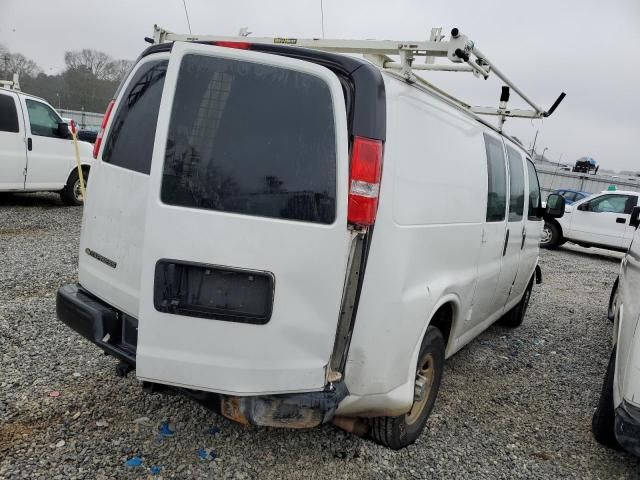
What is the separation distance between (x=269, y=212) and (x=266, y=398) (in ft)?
2.66

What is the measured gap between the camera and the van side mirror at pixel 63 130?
8.48 metres

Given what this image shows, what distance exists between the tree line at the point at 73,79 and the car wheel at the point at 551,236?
54.9ft

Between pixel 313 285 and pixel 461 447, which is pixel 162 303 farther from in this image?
pixel 461 447

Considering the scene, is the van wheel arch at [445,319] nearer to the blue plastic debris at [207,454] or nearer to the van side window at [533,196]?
the blue plastic debris at [207,454]

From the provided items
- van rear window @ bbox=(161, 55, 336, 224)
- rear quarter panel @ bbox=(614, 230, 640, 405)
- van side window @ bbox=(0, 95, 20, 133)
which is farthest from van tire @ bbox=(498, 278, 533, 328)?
van side window @ bbox=(0, 95, 20, 133)

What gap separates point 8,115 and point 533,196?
8.01 meters

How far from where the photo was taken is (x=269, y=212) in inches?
79.4

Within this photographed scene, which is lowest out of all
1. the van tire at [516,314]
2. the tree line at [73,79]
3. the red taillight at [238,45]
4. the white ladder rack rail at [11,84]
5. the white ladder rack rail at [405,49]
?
the van tire at [516,314]

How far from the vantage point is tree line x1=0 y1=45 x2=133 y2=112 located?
71.5 feet

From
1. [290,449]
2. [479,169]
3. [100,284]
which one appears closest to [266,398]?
[290,449]

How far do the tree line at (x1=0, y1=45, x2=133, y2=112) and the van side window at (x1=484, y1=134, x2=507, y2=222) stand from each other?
18840mm

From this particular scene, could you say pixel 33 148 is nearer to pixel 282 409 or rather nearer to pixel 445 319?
pixel 445 319

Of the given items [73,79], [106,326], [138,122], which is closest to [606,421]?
[106,326]

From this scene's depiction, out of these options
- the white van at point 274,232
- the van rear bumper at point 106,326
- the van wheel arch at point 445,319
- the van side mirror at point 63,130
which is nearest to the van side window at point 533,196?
the van wheel arch at point 445,319
